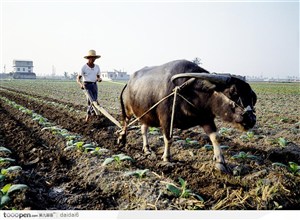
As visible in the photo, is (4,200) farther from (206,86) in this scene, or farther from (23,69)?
(23,69)

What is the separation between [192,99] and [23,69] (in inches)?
3832

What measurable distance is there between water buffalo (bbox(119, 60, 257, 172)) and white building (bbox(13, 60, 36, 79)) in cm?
8646

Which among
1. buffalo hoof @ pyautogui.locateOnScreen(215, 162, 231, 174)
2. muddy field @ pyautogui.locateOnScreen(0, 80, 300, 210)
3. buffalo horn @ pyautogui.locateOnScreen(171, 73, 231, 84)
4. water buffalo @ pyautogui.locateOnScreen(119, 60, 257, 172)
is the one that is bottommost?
muddy field @ pyautogui.locateOnScreen(0, 80, 300, 210)

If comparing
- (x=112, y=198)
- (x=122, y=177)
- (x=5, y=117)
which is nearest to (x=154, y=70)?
(x=122, y=177)

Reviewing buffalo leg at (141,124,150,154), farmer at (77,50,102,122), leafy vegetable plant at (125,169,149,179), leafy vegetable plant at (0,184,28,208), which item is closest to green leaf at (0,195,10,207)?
leafy vegetable plant at (0,184,28,208)

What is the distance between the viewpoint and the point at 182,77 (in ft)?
17.3

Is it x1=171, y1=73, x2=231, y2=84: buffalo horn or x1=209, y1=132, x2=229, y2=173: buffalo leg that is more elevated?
x1=171, y1=73, x2=231, y2=84: buffalo horn

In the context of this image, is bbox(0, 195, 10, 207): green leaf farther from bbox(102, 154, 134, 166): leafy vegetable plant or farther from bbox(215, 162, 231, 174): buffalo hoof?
bbox(215, 162, 231, 174): buffalo hoof

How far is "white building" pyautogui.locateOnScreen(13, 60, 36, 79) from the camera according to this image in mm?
84938

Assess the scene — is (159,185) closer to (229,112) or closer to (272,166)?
(229,112)

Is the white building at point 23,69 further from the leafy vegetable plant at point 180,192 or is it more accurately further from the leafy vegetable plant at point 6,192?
the leafy vegetable plant at point 180,192

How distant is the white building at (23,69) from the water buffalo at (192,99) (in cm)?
8646

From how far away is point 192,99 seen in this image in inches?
205

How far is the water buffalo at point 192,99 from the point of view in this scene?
4551 mm
